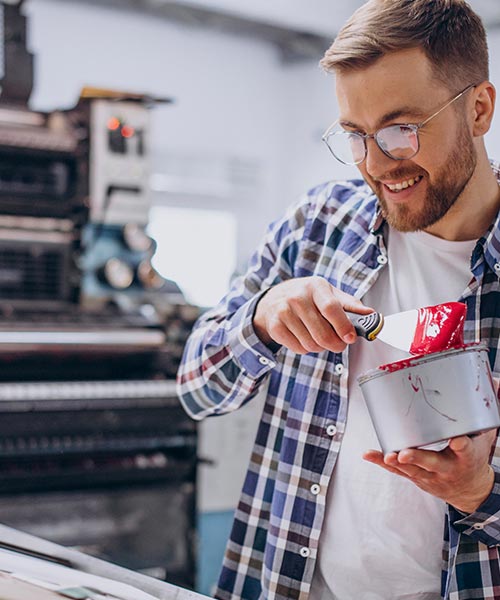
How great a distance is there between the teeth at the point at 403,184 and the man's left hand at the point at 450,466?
44 cm

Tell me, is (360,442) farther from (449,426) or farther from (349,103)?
(349,103)

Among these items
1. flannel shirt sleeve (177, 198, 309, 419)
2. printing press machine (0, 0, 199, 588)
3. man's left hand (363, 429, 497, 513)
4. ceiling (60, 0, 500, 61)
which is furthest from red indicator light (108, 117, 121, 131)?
man's left hand (363, 429, 497, 513)

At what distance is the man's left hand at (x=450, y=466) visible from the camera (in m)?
1.05

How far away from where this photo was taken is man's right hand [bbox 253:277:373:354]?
1.18 m

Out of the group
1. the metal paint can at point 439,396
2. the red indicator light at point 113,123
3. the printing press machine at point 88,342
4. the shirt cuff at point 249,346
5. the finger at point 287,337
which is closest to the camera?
the metal paint can at point 439,396

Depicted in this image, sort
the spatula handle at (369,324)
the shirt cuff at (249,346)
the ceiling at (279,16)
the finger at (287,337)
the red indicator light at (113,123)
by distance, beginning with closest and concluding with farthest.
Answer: the spatula handle at (369,324)
the finger at (287,337)
the shirt cuff at (249,346)
the red indicator light at (113,123)
the ceiling at (279,16)

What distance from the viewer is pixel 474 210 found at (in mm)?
1443

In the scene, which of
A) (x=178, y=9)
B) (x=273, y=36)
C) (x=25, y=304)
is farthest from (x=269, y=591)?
(x=273, y=36)

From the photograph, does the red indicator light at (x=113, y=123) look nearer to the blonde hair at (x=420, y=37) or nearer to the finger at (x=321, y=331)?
the blonde hair at (x=420, y=37)

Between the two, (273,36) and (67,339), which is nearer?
(67,339)

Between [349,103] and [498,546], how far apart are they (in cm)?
76

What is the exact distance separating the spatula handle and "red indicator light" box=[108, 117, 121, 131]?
2524mm

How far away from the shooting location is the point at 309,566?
1396mm

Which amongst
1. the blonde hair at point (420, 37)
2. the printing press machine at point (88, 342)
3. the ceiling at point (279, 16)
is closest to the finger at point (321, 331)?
the blonde hair at point (420, 37)
